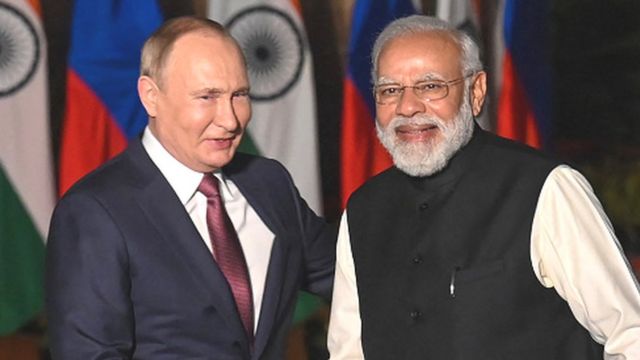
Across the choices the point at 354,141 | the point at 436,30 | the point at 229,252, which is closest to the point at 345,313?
the point at 229,252

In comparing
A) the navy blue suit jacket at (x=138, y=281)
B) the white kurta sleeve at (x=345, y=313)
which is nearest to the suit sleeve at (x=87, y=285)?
the navy blue suit jacket at (x=138, y=281)

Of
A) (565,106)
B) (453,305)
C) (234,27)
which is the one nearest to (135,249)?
(453,305)

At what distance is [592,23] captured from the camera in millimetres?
6902

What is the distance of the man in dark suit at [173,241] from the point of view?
3.58m

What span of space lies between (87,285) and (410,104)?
767mm

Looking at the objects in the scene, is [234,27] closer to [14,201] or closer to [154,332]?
[14,201]

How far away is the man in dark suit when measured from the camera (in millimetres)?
3578

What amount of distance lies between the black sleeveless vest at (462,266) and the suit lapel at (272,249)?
180 millimetres

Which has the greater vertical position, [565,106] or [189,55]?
[189,55]

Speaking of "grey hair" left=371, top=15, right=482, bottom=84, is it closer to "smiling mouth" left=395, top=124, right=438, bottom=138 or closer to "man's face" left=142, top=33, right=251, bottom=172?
"smiling mouth" left=395, top=124, right=438, bottom=138

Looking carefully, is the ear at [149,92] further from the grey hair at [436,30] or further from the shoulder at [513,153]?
the shoulder at [513,153]

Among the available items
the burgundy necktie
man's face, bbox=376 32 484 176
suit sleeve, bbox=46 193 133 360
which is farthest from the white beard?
suit sleeve, bbox=46 193 133 360

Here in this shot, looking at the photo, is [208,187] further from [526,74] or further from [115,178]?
[526,74]

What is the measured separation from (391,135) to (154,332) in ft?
2.13
